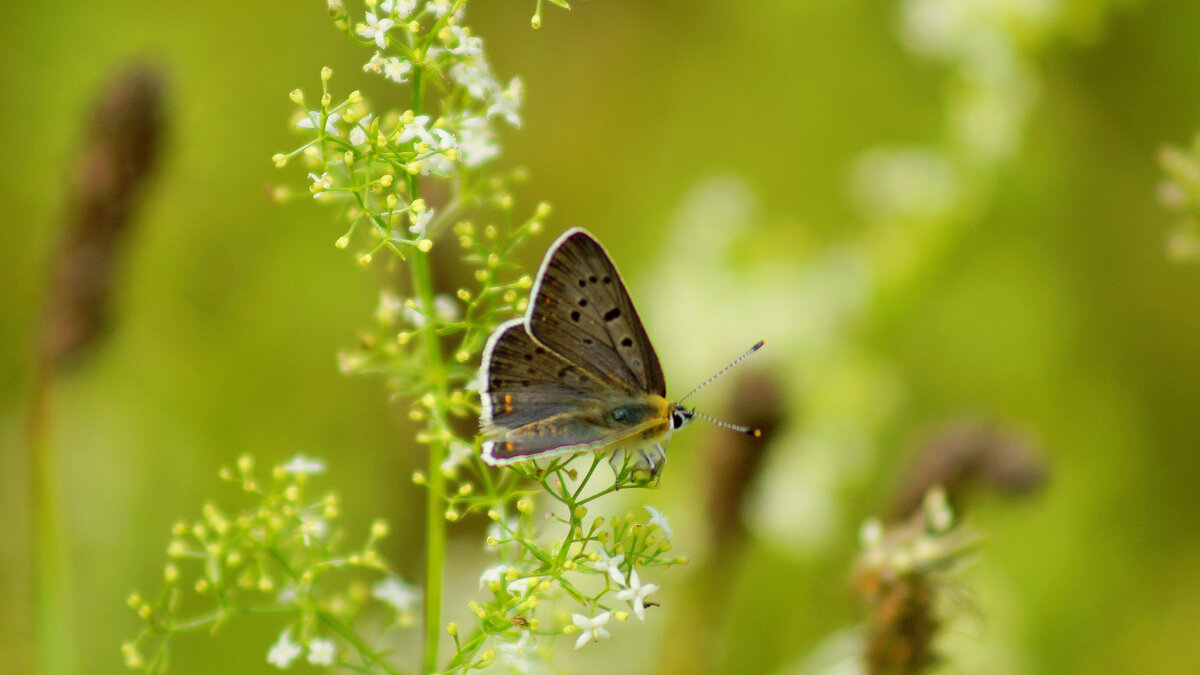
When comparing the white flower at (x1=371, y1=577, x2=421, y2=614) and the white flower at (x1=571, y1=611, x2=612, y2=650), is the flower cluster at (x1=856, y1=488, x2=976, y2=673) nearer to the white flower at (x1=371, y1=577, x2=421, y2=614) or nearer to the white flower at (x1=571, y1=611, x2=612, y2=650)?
the white flower at (x1=571, y1=611, x2=612, y2=650)

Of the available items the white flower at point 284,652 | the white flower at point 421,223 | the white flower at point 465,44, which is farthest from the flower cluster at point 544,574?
the white flower at point 465,44

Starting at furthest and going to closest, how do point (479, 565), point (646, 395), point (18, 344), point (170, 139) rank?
point (18, 344)
point (479, 565)
point (170, 139)
point (646, 395)

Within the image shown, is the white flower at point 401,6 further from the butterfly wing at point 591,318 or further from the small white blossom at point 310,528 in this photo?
the small white blossom at point 310,528

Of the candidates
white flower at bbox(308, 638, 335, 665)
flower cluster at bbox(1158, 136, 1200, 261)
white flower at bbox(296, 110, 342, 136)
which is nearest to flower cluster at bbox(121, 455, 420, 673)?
white flower at bbox(308, 638, 335, 665)

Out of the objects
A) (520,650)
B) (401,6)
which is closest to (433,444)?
(520,650)

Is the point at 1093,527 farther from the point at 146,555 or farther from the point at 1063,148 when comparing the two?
the point at 146,555

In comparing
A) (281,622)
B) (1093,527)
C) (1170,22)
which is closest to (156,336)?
(281,622)
